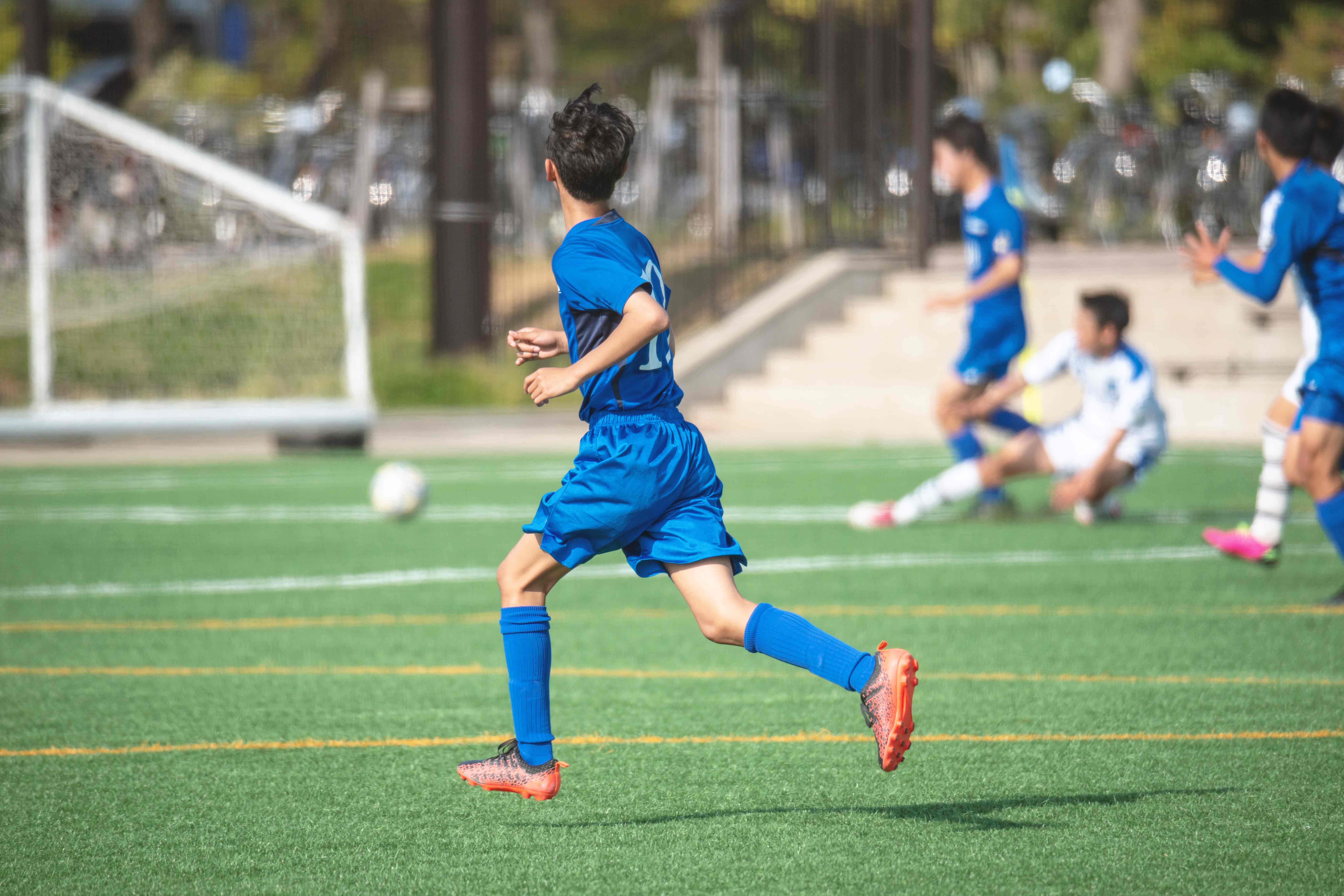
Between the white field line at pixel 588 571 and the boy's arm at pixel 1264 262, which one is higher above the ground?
the boy's arm at pixel 1264 262

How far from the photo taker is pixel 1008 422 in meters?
9.95

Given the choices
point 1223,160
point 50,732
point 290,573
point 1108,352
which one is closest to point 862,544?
point 1108,352

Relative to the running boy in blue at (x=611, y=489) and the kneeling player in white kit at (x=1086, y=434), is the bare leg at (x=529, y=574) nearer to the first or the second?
the running boy in blue at (x=611, y=489)

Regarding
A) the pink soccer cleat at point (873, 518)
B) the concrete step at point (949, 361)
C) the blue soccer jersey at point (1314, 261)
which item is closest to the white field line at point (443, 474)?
the concrete step at point (949, 361)

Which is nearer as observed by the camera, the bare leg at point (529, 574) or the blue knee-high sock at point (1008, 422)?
the bare leg at point (529, 574)

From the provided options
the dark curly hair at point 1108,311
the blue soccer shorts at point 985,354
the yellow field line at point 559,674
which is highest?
the dark curly hair at point 1108,311

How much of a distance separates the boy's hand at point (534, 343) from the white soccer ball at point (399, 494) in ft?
19.8

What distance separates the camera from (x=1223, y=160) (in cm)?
1917

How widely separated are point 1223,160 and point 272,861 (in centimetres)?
1772

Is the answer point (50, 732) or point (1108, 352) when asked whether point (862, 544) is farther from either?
point (50, 732)

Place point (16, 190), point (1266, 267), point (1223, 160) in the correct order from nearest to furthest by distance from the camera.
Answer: point (1266, 267)
point (16, 190)
point (1223, 160)

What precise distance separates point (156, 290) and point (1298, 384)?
11.7 meters

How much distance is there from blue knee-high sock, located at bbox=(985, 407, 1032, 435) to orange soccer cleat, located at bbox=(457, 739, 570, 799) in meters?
6.23

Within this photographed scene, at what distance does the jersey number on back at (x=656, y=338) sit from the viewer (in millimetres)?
3939
